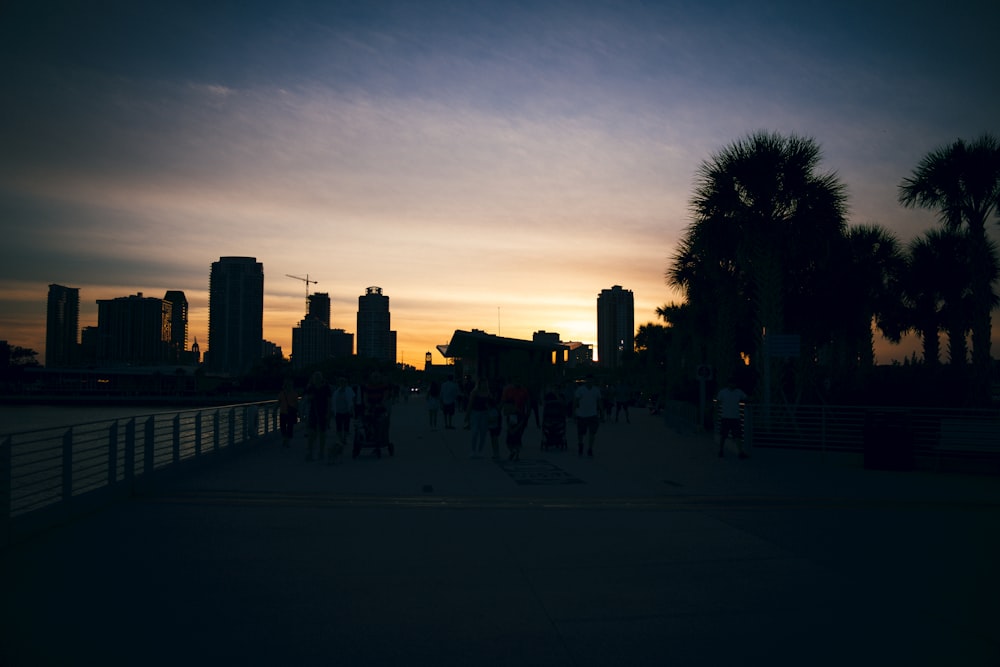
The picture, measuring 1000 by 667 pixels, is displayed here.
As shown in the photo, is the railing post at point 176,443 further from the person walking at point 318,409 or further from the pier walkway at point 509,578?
the person walking at point 318,409

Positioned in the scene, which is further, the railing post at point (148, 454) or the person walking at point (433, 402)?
the person walking at point (433, 402)

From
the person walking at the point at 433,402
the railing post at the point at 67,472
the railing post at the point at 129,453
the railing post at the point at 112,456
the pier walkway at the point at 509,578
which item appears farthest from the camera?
the person walking at the point at 433,402

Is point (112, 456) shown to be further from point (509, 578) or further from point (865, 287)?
point (865, 287)

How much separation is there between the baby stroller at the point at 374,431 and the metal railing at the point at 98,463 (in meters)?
2.73

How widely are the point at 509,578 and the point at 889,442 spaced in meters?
11.3

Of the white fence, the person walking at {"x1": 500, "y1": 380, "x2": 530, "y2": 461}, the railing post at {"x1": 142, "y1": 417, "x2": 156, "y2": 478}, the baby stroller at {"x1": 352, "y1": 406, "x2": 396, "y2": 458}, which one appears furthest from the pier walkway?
the baby stroller at {"x1": 352, "y1": 406, "x2": 396, "y2": 458}

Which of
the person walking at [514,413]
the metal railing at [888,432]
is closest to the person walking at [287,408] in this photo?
the person walking at [514,413]

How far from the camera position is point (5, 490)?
23.4 ft

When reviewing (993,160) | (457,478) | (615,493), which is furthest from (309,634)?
(993,160)

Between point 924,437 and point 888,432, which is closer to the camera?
point 888,432

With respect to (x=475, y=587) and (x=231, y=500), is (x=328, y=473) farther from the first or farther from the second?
(x=475, y=587)

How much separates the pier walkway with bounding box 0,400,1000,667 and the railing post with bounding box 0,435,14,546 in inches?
7.0

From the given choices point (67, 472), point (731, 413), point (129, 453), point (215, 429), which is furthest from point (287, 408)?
point (67, 472)

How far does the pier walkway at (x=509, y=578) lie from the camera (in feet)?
15.1
